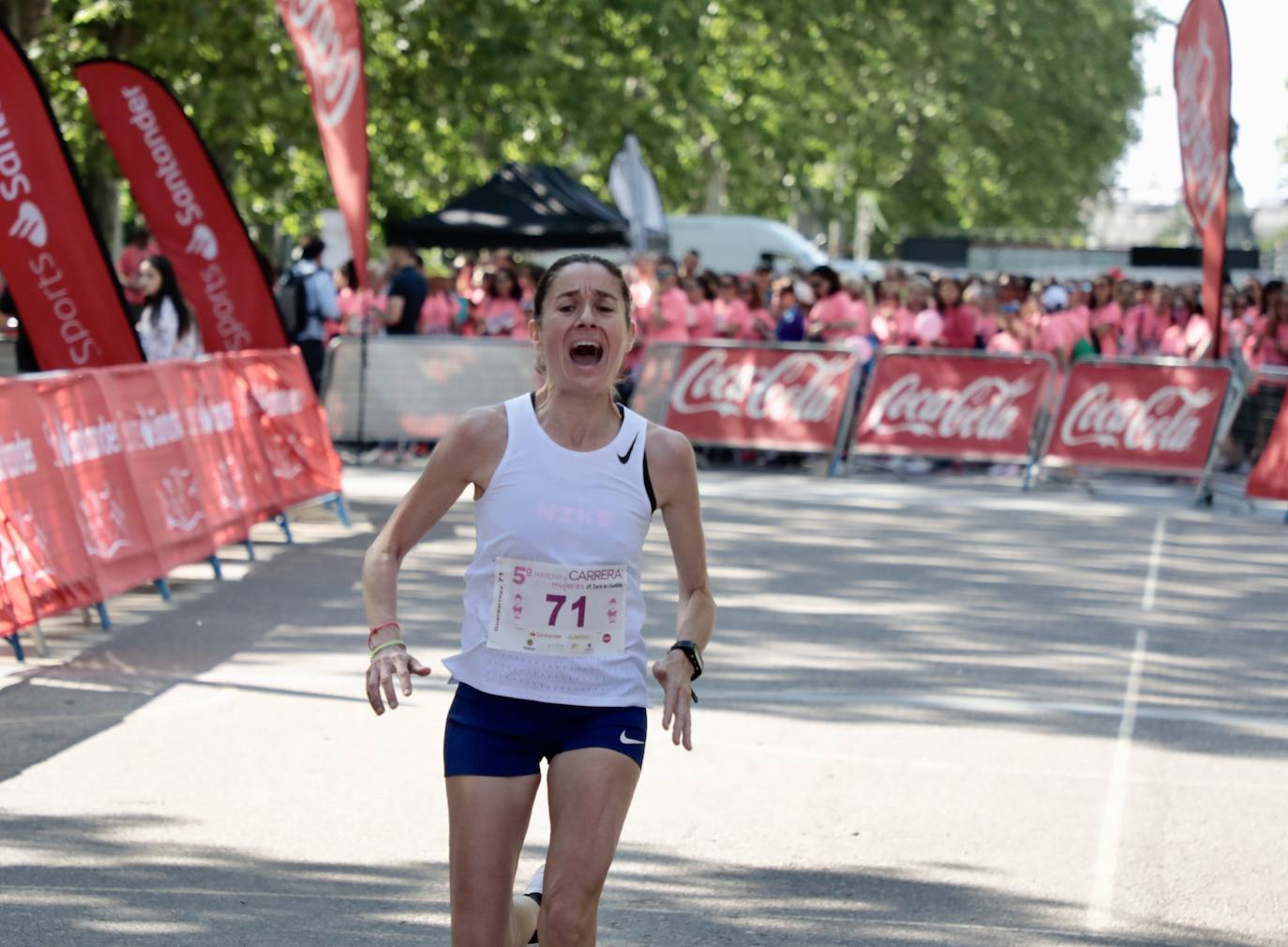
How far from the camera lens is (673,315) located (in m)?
21.1

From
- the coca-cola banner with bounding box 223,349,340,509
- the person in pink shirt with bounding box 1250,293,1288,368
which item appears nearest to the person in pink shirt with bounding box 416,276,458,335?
the coca-cola banner with bounding box 223,349,340,509

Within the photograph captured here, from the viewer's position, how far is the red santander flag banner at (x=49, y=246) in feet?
37.9

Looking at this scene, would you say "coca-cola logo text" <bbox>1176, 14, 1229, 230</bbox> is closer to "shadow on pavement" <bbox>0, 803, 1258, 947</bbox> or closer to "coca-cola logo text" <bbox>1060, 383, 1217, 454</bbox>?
"coca-cola logo text" <bbox>1060, 383, 1217, 454</bbox>

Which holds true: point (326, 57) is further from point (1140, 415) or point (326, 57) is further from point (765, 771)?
point (765, 771)

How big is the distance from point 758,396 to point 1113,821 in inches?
486

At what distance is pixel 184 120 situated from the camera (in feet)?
50.2

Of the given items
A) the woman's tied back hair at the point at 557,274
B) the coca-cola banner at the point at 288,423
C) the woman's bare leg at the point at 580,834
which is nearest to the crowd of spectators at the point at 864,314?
the coca-cola banner at the point at 288,423

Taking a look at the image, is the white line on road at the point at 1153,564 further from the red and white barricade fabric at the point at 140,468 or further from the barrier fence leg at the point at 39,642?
the barrier fence leg at the point at 39,642

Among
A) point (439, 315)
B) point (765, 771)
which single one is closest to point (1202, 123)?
point (439, 315)

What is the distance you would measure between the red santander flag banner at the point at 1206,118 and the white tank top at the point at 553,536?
588 inches

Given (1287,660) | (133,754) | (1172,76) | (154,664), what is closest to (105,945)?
(133,754)

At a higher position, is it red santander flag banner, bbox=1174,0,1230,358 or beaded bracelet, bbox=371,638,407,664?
red santander flag banner, bbox=1174,0,1230,358

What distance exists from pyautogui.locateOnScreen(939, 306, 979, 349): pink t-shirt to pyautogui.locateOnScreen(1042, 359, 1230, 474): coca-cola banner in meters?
2.14

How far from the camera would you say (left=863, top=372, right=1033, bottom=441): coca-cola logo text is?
18.7m
